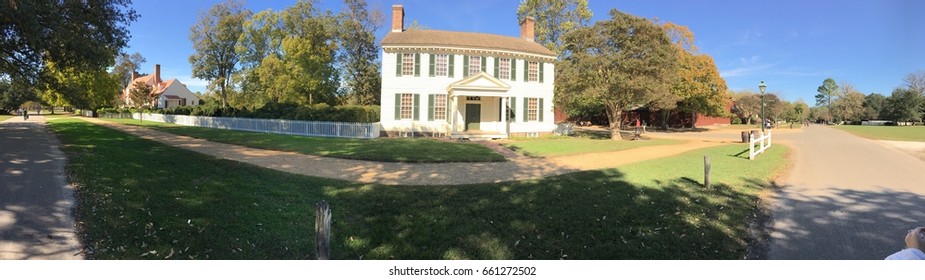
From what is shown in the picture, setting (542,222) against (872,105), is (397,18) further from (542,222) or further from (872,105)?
(872,105)

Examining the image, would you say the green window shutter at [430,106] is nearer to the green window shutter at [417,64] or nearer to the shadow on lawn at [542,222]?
the green window shutter at [417,64]

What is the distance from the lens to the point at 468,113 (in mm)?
21047

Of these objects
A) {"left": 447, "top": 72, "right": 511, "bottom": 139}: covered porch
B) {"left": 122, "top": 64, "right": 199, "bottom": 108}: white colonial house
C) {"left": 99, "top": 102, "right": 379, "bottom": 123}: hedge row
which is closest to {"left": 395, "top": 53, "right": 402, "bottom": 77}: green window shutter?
{"left": 99, "top": 102, "right": 379, "bottom": 123}: hedge row

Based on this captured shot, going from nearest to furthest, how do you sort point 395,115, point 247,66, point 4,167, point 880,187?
point 4,167, point 880,187, point 395,115, point 247,66

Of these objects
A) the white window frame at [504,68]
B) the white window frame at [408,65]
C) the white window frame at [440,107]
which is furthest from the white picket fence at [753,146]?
the white window frame at [408,65]

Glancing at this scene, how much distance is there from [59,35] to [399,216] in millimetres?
7581

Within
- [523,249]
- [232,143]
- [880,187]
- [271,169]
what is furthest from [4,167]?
[880,187]

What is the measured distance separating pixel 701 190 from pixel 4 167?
10.4 meters

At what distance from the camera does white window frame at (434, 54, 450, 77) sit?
1992 centimetres

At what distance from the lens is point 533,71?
21.7 meters

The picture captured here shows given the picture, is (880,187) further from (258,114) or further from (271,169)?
(258,114)

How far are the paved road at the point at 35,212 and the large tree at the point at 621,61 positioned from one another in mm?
16389

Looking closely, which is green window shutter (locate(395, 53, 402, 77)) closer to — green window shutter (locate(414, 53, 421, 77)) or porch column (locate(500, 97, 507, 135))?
green window shutter (locate(414, 53, 421, 77))

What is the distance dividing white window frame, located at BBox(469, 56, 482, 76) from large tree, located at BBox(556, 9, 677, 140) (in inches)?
178
